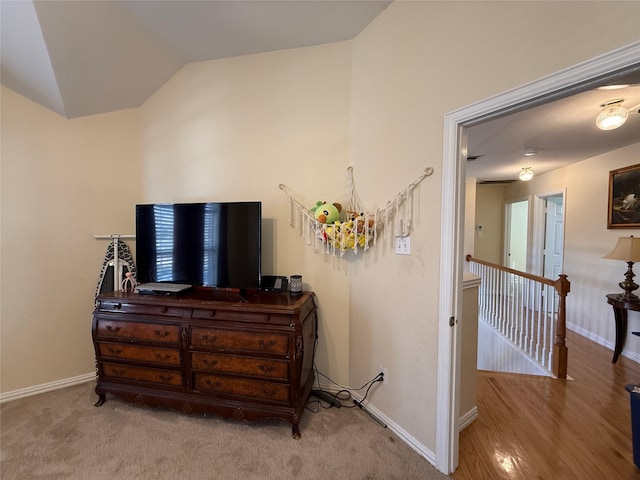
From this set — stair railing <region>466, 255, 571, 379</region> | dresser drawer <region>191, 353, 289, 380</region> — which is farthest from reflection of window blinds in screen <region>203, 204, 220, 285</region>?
stair railing <region>466, 255, 571, 379</region>

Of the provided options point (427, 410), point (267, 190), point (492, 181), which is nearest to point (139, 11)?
point (267, 190)

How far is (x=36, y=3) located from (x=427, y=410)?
136 inches

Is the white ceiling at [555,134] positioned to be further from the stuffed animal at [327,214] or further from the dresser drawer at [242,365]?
the dresser drawer at [242,365]

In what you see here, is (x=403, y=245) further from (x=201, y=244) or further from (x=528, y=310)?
(x=528, y=310)

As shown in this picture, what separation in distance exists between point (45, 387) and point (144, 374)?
3.71 feet

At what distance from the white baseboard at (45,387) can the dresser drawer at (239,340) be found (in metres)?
1.51

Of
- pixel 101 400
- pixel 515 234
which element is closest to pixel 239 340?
pixel 101 400

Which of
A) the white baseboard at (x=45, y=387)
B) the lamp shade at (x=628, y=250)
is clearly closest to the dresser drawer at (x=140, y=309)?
the white baseboard at (x=45, y=387)

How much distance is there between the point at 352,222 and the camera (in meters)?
1.86

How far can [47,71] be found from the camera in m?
2.00

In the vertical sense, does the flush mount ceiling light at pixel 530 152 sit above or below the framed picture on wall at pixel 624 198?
above

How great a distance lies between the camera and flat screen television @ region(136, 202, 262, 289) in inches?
78.0

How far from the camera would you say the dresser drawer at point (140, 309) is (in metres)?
1.87

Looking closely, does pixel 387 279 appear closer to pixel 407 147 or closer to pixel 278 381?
pixel 407 147
